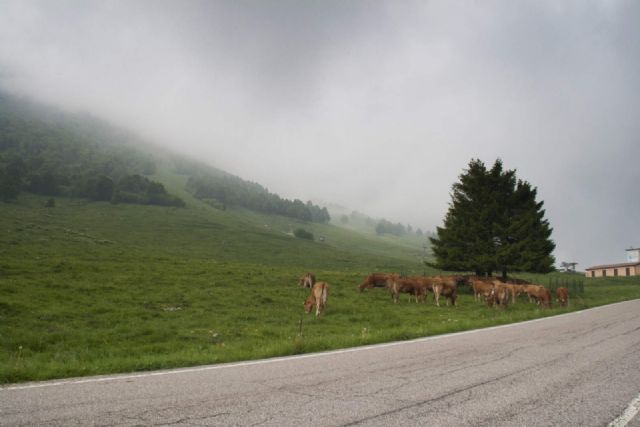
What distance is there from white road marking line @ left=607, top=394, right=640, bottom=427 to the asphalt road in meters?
0.07

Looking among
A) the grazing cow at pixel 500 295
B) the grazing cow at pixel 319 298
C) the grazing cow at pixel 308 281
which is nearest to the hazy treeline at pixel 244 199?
the grazing cow at pixel 308 281

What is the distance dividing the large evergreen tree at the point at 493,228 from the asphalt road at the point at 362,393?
31.6 meters

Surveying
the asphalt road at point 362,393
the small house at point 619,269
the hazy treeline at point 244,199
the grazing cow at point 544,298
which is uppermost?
the hazy treeline at point 244,199

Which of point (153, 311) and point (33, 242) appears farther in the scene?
point (33, 242)

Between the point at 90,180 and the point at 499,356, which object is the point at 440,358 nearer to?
the point at 499,356

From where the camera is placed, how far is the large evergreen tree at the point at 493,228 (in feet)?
127

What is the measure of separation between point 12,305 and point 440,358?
63.3 ft

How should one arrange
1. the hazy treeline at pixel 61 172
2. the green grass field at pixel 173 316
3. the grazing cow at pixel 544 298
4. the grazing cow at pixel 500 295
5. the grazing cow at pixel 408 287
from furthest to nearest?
the hazy treeline at pixel 61 172, the grazing cow at pixel 544 298, the grazing cow at pixel 408 287, the grazing cow at pixel 500 295, the green grass field at pixel 173 316

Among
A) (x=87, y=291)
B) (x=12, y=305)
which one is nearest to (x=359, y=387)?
(x=12, y=305)

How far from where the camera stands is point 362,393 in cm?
573

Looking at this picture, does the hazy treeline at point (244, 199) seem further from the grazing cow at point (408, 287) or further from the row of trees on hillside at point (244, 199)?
the grazing cow at point (408, 287)

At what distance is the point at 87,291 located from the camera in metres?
23.9

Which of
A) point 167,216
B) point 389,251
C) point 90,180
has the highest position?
point 90,180

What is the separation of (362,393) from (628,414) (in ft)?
10.6
